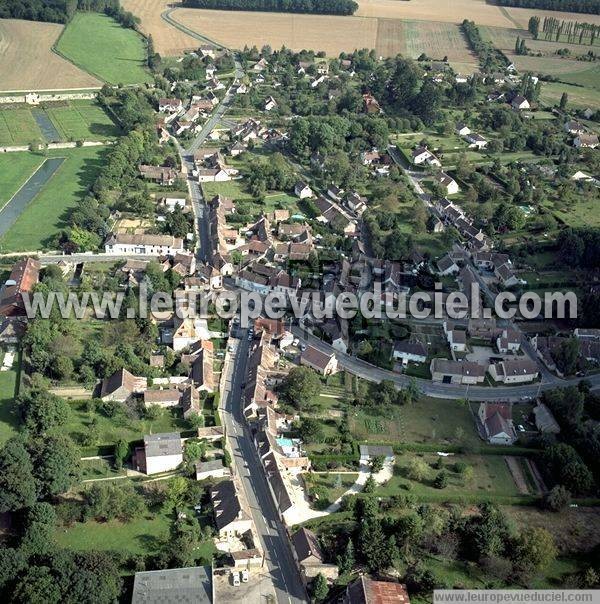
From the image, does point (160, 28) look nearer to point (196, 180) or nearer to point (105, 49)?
point (105, 49)

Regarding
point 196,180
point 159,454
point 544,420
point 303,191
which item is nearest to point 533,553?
point 544,420

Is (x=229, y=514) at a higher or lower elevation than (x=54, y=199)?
lower

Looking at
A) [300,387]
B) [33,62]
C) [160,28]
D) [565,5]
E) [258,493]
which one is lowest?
[258,493]

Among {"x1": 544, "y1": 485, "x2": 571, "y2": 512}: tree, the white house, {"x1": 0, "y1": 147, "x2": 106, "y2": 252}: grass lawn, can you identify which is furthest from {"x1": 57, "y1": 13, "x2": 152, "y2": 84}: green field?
{"x1": 544, "y1": 485, "x2": 571, "y2": 512}: tree

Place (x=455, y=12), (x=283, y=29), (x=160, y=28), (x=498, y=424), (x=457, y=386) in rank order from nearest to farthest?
(x=498, y=424) → (x=457, y=386) → (x=160, y=28) → (x=283, y=29) → (x=455, y=12)

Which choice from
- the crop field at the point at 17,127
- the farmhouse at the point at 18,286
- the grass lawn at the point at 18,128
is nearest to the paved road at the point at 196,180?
the farmhouse at the point at 18,286

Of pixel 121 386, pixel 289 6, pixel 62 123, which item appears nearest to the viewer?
pixel 121 386

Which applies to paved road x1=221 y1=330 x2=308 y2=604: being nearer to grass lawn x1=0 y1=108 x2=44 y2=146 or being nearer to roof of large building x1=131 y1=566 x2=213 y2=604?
roof of large building x1=131 y1=566 x2=213 y2=604

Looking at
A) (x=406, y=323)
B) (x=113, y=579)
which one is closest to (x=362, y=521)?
(x=113, y=579)
